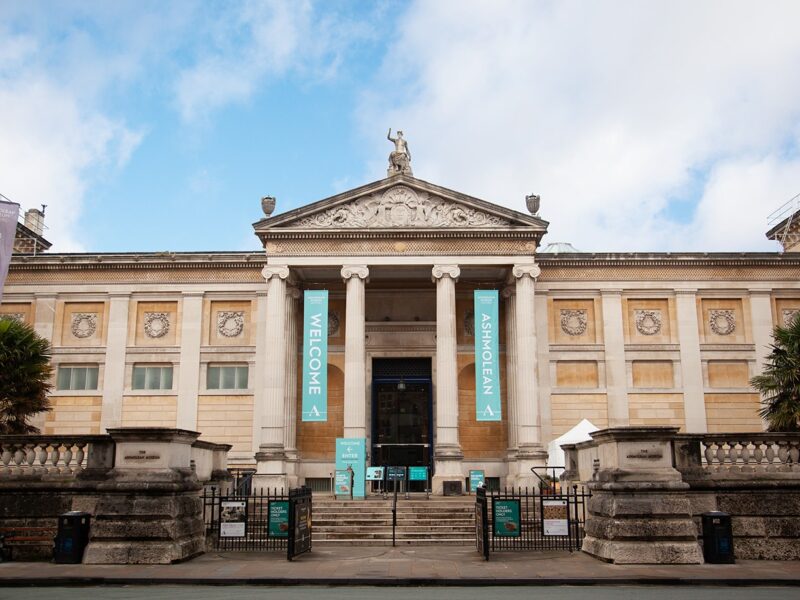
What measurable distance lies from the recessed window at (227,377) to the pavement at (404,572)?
17294mm

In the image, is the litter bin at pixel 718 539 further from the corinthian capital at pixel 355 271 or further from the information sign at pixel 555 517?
the corinthian capital at pixel 355 271

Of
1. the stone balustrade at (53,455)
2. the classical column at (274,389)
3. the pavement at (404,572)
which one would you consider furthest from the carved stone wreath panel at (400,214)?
the pavement at (404,572)

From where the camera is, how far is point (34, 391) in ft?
76.0

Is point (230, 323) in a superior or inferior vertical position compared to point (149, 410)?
superior

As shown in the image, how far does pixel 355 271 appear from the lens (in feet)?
105

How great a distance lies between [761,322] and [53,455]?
28.6m

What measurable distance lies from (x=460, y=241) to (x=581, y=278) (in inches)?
247

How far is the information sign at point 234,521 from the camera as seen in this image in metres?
17.9

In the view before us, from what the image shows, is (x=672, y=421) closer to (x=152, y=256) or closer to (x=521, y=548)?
(x=521, y=548)

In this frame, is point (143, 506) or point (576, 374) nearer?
point (143, 506)

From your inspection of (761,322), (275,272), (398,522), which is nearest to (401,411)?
(275,272)

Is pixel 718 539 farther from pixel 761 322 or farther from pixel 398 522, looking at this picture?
pixel 761 322

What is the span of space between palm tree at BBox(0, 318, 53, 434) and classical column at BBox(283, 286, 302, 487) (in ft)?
34.4

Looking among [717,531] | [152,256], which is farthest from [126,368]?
[717,531]
